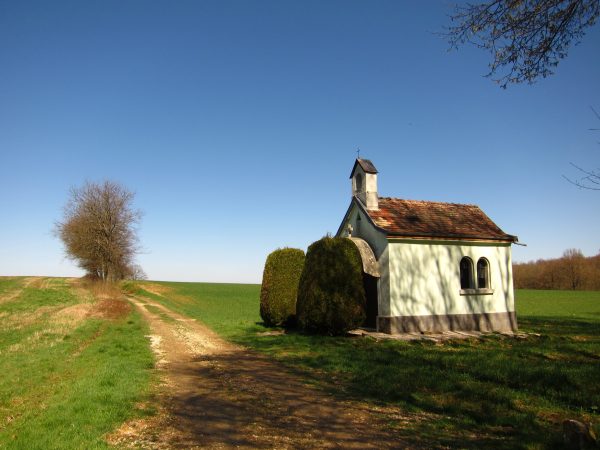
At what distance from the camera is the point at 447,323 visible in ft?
59.3

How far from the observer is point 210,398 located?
819cm

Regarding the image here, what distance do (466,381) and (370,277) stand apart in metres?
9.93

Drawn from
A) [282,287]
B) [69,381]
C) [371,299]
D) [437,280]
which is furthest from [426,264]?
[69,381]

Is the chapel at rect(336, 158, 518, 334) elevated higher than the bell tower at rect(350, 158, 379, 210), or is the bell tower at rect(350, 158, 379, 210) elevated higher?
the bell tower at rect(350, 158, 379, 210)

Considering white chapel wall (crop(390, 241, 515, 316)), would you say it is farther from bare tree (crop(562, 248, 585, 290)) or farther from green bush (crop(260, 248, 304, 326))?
bare tree (crop(562, 248, 585, 290))

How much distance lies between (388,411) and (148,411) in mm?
4246

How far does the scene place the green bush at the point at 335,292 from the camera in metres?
16.2

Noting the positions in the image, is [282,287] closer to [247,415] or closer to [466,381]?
[466,381]

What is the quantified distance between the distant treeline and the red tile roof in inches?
3025

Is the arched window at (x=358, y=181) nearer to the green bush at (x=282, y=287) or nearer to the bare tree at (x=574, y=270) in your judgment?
the green bush at (x=282, y=287)

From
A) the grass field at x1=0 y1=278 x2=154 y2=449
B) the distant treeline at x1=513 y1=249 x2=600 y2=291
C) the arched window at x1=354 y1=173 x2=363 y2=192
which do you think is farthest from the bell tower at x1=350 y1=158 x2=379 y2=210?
the distant treeline at x1=513 y1=249 x2=600 y2=291

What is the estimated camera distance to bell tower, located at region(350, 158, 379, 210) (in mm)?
19203

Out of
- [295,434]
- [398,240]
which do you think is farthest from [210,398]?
[398,240]

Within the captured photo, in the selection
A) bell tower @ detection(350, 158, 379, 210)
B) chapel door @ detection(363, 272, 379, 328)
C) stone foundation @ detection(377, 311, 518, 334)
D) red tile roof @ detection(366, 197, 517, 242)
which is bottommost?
stone foundation @ detection(377, 311, 518, 334)
